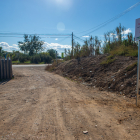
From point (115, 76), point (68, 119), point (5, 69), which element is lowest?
point (68, 119)

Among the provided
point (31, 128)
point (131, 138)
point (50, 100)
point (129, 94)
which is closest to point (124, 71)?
point (129, 94)

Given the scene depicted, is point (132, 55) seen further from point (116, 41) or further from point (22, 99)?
point (22, 99)

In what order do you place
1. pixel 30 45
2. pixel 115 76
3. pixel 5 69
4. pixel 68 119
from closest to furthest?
pixel 68 119 → pixel 115 76 → pixel 5 69 → pixel 30 45

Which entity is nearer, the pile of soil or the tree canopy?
the pile of soil

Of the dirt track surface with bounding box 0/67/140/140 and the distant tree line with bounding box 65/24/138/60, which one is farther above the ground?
the distant tree line with bounding box 65/24/138/60

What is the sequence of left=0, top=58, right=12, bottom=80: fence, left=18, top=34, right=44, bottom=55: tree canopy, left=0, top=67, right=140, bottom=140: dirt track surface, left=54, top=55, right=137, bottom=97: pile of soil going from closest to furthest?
1. left=0, top=67, right=140, bottom=140: dirt track surface
2. left=54, top=55, right=137, bottom=97: pile of soil
3. left=0, top=58, right=12, bottom=80: fence
4. left=18, top=34, right=44, bottom=55: tree canopy

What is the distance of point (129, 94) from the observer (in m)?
5.98

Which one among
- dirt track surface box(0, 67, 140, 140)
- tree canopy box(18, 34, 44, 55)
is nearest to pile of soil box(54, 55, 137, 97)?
dirt track surface box(0, 67, 140, 140)

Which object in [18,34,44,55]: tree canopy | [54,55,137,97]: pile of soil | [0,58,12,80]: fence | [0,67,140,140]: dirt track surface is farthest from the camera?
[18,34,44,55]: tree canopy

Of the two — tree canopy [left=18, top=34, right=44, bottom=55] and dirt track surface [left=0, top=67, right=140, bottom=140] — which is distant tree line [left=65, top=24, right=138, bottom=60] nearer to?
dirt track surface [left=0, top=67, right=140, bottom=140]

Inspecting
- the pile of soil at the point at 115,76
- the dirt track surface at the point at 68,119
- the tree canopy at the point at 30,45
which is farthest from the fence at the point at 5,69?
the tree canopy at the point at 30,45

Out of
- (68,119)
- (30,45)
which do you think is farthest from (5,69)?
(30,45)

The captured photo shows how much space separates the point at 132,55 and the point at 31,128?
28.2 feet

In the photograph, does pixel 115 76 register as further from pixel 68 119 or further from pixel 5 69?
pixel 5 69
